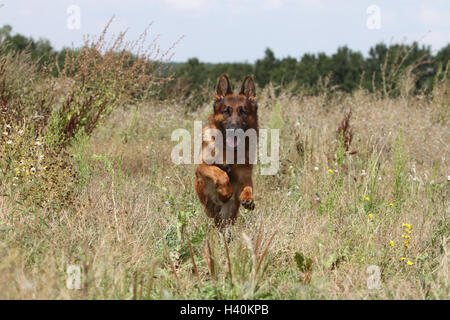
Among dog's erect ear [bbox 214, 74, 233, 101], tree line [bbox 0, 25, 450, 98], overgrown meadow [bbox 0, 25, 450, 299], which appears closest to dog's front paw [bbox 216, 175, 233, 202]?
overgrown meadow [bbox 0, 25, 450, 299]

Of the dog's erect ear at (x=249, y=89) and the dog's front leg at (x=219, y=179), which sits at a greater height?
the dog's erect ear at (x=249, y=89)

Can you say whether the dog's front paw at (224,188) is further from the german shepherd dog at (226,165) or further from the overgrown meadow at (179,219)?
the overgrown meadow at (179,219)

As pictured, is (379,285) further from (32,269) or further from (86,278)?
(32,269)

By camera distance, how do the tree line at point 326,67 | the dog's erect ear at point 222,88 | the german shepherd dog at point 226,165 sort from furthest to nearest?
the tree line at point 326,67 → the dog's erect ear at point 222,88 → the german shepherd dog at point 226,165

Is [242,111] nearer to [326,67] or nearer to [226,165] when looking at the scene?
[226,165]

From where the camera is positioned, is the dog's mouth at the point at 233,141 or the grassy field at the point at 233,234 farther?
the dog's mouth at the point at 233,141

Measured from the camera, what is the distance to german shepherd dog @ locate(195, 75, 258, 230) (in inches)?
166

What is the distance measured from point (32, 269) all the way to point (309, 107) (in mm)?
6674

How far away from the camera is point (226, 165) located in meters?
4.29

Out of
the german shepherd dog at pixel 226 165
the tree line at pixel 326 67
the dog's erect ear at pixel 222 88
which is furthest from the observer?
the tree line at pixel 326 67

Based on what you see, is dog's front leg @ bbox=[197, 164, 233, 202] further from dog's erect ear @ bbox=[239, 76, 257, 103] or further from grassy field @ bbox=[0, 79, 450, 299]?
dog's erect ear @ bbox=[239, 76, 257, 103]

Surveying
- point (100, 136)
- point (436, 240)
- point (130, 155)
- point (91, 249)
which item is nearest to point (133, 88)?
point (130, 155)

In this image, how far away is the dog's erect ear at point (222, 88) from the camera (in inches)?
174

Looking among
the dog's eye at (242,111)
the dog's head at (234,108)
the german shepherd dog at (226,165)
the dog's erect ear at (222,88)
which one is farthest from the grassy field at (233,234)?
the dog's erect ear at (222,88)
